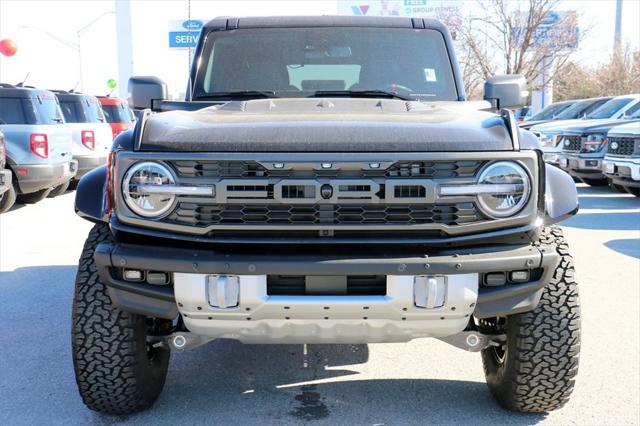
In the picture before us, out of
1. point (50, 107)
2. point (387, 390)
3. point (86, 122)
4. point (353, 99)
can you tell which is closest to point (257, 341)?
point (387, 390)

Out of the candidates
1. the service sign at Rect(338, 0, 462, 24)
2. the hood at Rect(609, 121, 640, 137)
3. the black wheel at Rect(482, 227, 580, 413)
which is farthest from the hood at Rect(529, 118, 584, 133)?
the service sign at Rect(338, 0, 462, 24)

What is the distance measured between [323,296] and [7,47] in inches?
1369

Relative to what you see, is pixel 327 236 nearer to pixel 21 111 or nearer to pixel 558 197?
pixel 558 197

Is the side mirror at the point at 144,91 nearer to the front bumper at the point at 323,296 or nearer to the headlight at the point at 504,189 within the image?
the front bumper at the point at 323,296

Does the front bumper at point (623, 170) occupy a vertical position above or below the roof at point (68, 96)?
below

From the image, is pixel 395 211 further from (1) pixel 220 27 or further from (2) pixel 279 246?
(1) pixel 220 27

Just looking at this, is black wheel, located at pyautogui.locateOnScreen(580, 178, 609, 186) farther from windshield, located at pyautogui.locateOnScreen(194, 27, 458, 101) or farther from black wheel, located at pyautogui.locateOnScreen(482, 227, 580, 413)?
black wheel, located at pyautogui.locateOnScreen(482, 227, 580, 413)

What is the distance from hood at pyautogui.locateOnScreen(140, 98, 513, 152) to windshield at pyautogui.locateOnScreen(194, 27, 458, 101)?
101 centimetres

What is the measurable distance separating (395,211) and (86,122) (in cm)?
1228

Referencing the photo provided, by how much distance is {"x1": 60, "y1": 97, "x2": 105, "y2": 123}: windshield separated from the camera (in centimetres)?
1386

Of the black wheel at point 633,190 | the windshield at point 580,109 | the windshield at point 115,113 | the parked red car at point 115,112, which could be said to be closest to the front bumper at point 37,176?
the parked red car at point 115,112

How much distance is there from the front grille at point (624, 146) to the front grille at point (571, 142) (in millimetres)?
1683

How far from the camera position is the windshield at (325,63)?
435cm

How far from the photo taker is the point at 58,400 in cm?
360
